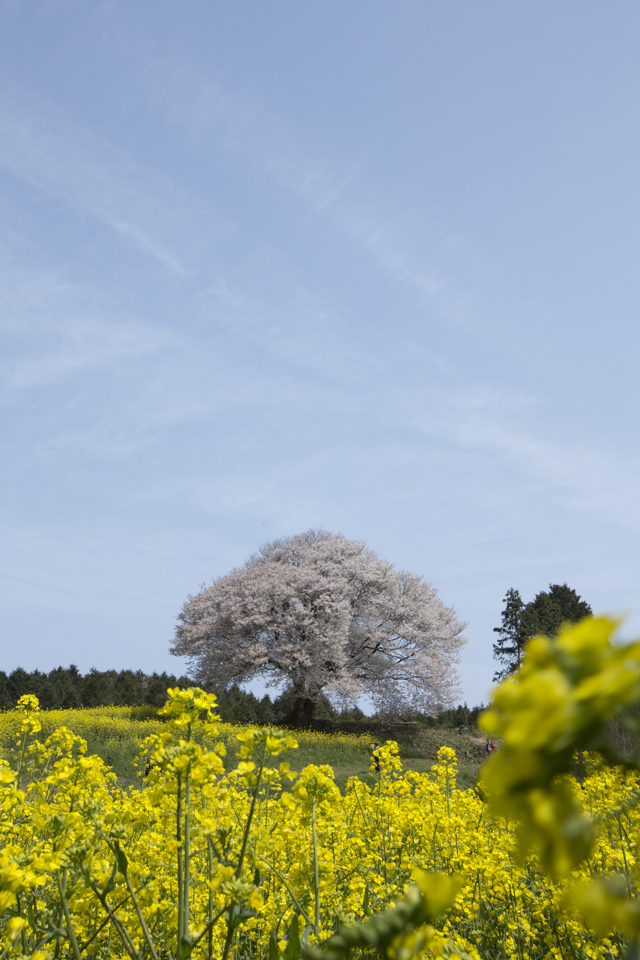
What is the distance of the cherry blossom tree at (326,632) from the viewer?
77.2ft

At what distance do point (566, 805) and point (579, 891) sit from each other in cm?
9

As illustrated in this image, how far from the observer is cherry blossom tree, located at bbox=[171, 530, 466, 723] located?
23.5 metres

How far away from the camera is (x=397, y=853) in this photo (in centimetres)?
402

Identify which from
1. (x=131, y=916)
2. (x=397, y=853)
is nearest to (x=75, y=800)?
(x=131, y=916)

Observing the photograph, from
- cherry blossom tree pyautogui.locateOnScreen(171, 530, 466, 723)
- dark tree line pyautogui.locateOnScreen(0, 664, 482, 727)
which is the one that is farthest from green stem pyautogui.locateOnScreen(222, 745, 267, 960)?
dark tree line pyautogui.locateOnScreen(0, 664, 482, 727)

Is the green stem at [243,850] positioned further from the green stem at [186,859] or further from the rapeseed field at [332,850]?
the green stem at [186,859]

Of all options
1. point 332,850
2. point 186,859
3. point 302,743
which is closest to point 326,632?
point 302,743

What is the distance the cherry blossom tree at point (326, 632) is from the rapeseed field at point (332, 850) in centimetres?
1831

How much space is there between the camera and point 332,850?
137 inches

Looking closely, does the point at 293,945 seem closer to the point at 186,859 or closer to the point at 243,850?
the point at 243,850

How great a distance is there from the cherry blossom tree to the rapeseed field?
18312 millimetres

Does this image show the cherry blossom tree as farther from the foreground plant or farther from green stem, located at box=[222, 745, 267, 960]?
the foreground plant

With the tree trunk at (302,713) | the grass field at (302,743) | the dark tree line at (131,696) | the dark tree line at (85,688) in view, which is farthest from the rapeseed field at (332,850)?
the dark tree line at (85,688)

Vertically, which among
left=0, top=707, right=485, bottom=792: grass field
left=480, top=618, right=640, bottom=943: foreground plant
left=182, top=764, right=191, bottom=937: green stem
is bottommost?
left=0, top=707, right=485, bottom=792: grass field
